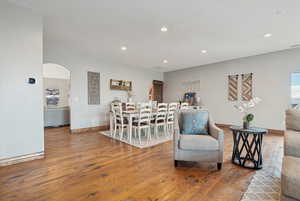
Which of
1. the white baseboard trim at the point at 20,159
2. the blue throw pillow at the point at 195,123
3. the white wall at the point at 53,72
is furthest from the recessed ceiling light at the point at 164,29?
the white wall at the point at 53,72

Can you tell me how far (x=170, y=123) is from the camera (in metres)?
5.02

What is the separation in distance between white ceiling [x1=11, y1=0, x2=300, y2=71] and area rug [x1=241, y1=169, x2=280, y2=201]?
2632 mm

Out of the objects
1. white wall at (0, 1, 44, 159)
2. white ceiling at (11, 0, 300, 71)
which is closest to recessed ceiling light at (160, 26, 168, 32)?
white ceiling at (11, 0, 300, 71)

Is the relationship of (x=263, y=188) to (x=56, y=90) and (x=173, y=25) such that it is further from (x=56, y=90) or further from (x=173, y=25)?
(x=56, y=90)

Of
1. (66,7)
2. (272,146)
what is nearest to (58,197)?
(66,7)

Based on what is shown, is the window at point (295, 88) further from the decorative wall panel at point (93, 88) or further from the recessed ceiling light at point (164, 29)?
the decorative wall panel at point (93, 88)

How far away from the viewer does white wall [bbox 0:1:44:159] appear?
8.56 feet

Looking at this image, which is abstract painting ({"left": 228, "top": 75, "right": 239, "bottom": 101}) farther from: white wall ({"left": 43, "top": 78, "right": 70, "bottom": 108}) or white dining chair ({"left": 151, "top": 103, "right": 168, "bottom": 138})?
white wall ({"left": 43, "top": 78, "right": 70, "bottom": 108})

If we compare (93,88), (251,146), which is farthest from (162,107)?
→ (93,88)

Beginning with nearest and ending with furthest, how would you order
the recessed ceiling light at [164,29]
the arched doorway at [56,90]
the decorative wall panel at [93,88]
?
the recessed ceiling light at [164,29], the decorative wall panel at [93,88], the arched doorway at [56,90]

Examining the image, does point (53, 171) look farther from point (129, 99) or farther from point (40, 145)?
point (129, 99)

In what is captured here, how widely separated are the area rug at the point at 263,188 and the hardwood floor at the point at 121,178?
8cm

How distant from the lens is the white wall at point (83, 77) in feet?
15.8

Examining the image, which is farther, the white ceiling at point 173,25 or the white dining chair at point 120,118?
the white dining chair at point 120,118
